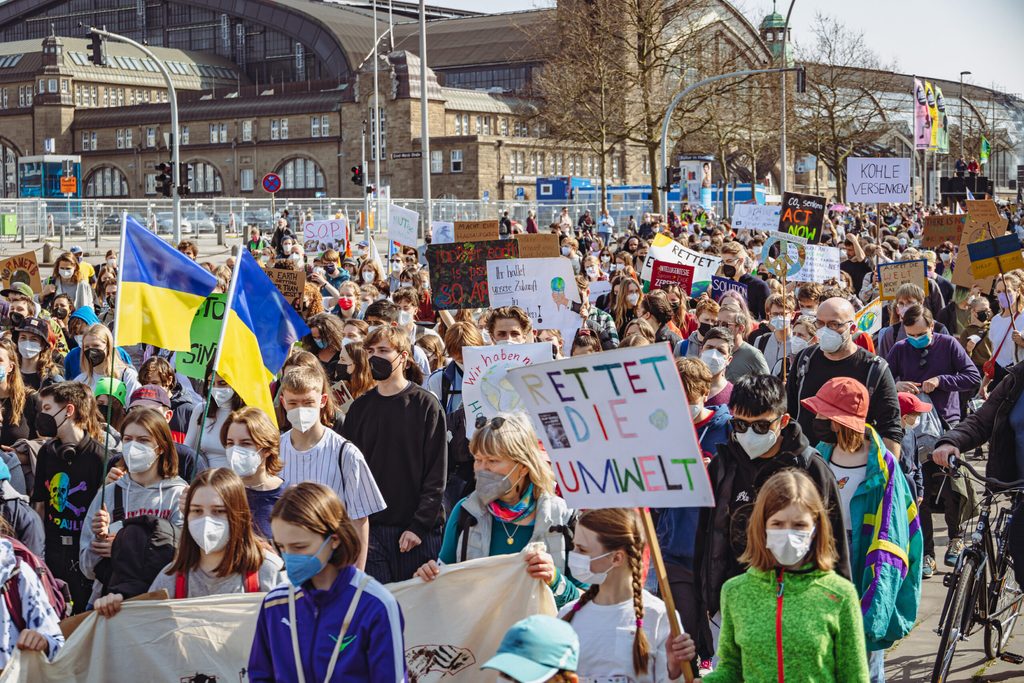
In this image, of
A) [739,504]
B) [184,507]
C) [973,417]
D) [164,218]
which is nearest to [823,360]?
[973,417]

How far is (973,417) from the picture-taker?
273 inches

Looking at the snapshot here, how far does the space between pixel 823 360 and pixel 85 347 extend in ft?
15.8

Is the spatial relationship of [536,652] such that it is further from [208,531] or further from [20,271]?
[20,271]

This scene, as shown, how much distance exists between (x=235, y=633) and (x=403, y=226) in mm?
15447

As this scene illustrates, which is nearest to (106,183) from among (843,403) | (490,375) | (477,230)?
(477,230)

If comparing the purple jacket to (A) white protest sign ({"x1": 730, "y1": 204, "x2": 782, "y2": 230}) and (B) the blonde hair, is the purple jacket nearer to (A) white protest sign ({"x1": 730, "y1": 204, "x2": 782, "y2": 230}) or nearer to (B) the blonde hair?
(B) the blonde hair

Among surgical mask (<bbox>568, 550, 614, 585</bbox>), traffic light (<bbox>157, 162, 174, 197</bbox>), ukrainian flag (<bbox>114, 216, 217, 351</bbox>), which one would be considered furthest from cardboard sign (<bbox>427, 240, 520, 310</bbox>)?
traffic light (<bbox>157, 162, 174, 197</bbox>)

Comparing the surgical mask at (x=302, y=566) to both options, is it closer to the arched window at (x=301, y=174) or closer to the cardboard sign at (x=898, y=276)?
the cardboard sign at (x=898, y=276)

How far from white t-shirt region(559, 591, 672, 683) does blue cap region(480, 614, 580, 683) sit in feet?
2.28

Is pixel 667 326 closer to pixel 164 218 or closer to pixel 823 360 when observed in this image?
pixel 823 360

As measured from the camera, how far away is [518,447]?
5891mm

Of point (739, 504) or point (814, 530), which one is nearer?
point (814, 530)

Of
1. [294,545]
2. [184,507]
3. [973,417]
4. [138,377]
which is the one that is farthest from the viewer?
[138,377]

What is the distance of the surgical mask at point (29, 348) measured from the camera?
1052 cm
